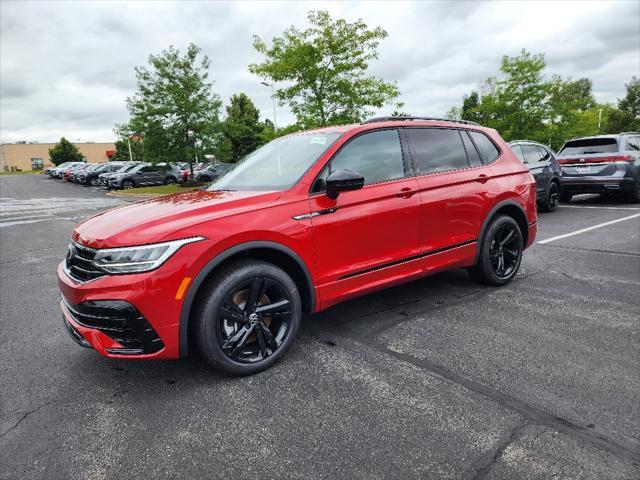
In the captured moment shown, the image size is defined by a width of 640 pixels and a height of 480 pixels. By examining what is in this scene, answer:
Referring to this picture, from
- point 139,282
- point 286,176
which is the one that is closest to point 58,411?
point 139,282

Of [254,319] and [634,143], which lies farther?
[634,143]

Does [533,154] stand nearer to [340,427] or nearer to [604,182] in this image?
[604,182]

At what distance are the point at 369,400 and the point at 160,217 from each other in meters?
1.74

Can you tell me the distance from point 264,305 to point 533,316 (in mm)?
2445

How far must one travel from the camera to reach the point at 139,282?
2510mm

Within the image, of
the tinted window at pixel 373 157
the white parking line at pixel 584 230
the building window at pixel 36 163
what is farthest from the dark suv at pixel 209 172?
the building window at pixel 36 163

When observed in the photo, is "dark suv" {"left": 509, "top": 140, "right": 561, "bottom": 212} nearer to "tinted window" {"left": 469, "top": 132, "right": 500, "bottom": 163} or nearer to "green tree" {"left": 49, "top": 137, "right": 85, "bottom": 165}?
"tinted window" {"left": 469, "top": 132, "right": 500, "bottom": 163}

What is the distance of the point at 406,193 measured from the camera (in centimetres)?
366

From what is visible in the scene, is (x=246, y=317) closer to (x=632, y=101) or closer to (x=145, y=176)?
(x=145, y=176)

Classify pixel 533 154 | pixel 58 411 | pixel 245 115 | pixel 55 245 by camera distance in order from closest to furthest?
pixel 58 411 → pixel 55 245 → pixel 533 154 → pixel 245 115

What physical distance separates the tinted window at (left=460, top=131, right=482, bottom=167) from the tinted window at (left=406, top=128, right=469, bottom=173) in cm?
6

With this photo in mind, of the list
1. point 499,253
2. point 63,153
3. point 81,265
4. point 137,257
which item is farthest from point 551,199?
point 63,153

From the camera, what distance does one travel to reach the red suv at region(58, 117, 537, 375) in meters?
2.59

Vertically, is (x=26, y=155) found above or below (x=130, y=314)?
above
